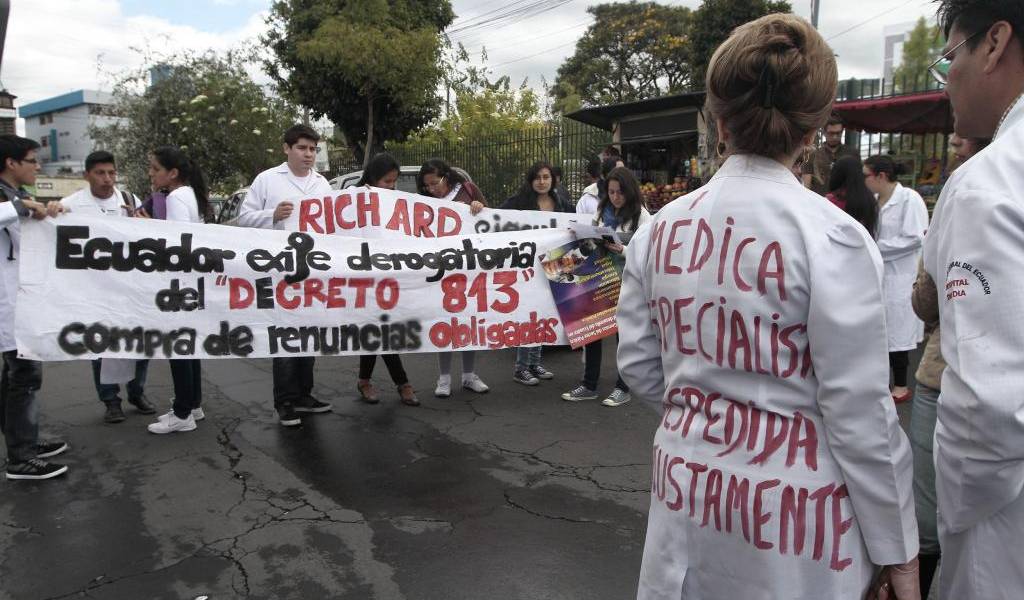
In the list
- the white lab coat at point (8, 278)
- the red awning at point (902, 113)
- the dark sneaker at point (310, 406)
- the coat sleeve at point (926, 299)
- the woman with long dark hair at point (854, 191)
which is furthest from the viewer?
the red awning at point (902, 113)

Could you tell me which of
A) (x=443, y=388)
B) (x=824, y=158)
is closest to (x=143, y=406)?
(x=443, y=388)

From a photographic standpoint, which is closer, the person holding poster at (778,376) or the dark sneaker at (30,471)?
the person holding poster at (778,376)

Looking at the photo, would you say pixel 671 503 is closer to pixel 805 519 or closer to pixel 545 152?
pixel 805 519

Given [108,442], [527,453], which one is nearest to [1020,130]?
[527,453]

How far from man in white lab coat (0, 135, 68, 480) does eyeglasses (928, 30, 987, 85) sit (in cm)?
467

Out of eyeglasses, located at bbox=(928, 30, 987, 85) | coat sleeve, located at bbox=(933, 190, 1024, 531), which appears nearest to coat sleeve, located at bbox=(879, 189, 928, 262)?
eyeglasses, located at bbox=(928, 30, 987, 85)

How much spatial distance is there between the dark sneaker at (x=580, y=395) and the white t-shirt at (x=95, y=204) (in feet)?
12.2

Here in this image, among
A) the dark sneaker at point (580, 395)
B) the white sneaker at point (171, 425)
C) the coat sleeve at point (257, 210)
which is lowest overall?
the white sneaker at point (171, 425)

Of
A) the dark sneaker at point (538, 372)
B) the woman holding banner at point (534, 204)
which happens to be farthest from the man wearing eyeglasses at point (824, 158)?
the dark sneaker at point (538, 372)

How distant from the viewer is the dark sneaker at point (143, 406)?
19.3 ft

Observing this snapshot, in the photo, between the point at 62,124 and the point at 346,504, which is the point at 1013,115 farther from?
the point at 62,124

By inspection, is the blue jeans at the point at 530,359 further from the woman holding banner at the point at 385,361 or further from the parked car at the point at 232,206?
the parked car at the point at 232,206

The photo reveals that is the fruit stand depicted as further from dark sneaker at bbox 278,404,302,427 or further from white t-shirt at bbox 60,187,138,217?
white t-shirt at bbox 60,187,138,217

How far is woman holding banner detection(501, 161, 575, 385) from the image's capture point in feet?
22.1
